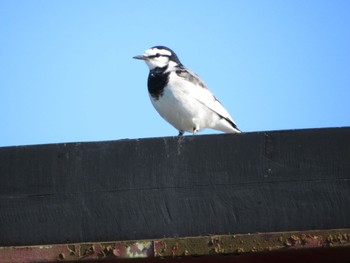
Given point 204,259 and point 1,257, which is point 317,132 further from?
point 1,257

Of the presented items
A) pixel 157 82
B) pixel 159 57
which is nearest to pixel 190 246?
pixel 157 82

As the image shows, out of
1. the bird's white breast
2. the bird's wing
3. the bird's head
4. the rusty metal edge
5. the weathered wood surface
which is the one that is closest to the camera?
the rusty metal edge

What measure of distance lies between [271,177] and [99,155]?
33.1 inches

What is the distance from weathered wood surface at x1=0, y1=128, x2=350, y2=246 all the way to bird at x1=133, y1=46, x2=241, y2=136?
4118 mm

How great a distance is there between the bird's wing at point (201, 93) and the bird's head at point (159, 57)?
31cm

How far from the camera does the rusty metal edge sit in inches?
122

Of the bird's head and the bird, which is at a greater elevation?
the bird's head

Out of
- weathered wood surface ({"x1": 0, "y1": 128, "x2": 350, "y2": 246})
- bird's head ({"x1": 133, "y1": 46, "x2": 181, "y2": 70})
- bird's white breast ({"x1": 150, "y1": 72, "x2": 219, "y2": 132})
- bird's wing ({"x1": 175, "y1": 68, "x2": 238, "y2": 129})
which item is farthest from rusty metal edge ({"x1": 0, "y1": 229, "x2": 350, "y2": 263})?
bird's head ({"x1": 133, "y1": 46, "x2": 181, "y2": 70})

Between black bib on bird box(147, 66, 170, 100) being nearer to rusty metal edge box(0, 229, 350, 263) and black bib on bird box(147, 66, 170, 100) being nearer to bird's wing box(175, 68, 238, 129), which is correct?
bird's wing box(175, 68, 238, 129)

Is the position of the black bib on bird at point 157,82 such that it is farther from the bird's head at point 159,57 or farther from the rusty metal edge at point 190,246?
the rusty metal edge at point 190,246

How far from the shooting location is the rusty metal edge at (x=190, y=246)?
309 cm

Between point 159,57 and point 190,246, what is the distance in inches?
216

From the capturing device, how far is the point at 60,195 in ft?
11.5

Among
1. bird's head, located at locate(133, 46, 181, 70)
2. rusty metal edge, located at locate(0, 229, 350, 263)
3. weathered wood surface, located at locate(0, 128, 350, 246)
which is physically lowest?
rusty metal edge, located at locate(0, 229, 350, 263)
